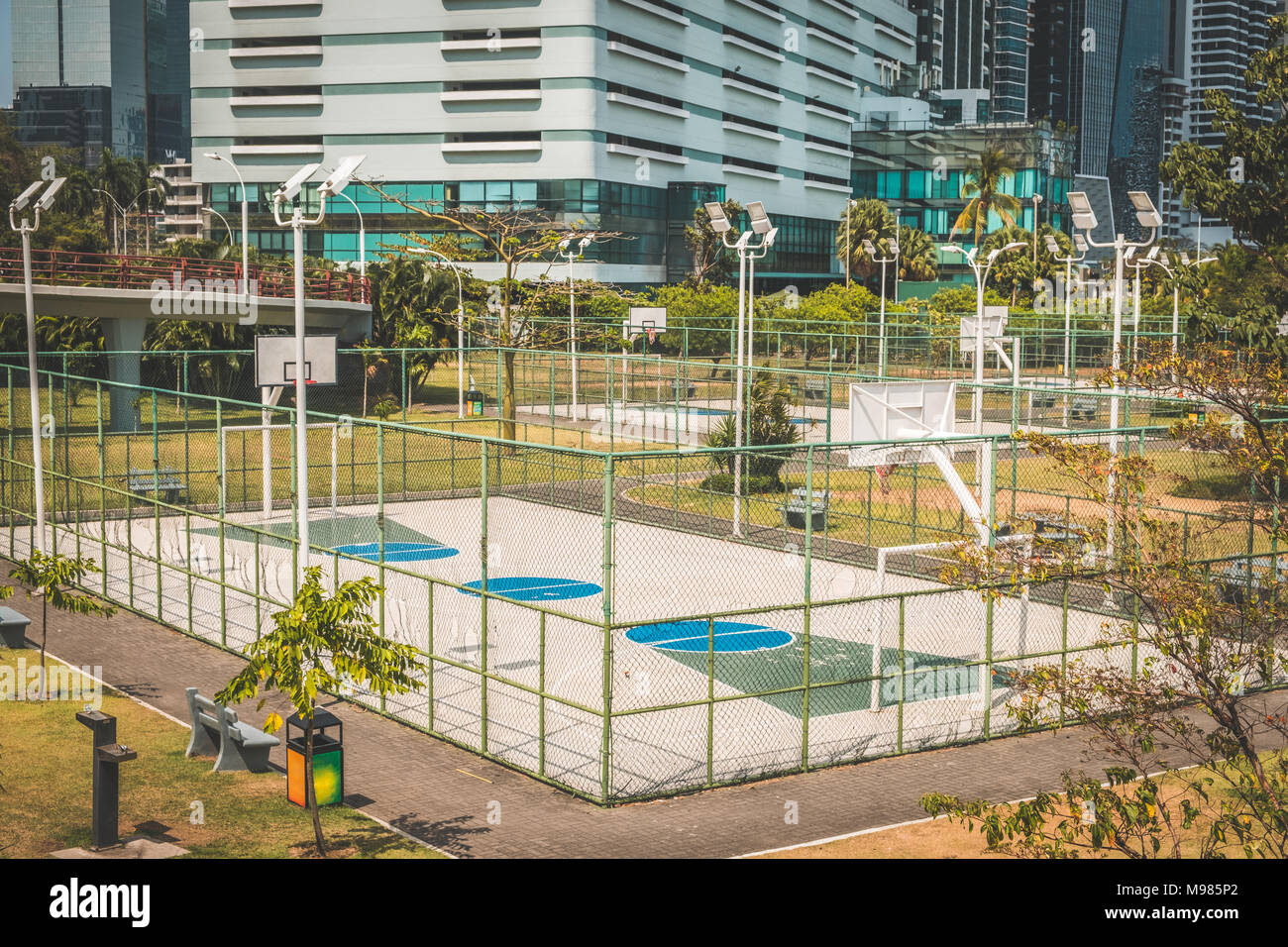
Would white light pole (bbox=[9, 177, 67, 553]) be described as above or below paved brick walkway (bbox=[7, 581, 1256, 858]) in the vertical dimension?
above

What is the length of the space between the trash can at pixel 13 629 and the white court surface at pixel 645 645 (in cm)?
236

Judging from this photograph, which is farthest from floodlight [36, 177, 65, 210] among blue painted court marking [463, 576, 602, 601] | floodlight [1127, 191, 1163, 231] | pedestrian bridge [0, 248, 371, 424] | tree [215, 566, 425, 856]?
floodlight [1127, 191, 1163, 231]

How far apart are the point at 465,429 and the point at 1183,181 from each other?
856 inches

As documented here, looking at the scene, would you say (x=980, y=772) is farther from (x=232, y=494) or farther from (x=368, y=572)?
(x=232, y=494)

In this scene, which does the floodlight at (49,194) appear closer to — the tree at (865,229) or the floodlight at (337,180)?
the floodlight at (337,180)

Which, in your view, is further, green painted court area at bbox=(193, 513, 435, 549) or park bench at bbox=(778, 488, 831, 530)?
park bench at bbox=(778, 488, 831, 530)

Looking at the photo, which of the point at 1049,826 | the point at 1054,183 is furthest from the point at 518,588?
the point at 1054,183

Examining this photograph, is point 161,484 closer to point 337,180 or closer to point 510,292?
point 337,180

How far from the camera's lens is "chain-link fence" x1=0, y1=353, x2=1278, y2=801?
54.3ft

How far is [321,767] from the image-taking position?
46.8 feet

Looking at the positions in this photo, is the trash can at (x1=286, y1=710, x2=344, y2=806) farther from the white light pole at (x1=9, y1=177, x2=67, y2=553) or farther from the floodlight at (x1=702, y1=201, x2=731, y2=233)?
the floodlight at (x1=702, y1=201, x2=731, y2=233)

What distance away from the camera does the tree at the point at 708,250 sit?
93812 millimetres

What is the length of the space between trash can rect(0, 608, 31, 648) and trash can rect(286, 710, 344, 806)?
8.42 metres

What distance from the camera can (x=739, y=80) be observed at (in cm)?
11531
